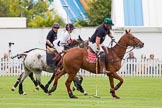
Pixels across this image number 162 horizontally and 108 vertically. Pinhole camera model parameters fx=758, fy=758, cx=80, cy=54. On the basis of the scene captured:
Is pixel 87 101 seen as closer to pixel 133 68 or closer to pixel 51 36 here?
pixel 51 36

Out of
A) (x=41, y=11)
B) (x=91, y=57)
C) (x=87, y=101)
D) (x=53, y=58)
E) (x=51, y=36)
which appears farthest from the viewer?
(x=41, y=11)

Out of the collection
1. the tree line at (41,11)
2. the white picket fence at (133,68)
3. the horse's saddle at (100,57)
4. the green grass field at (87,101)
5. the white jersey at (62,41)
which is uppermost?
the tree line at (41,11)

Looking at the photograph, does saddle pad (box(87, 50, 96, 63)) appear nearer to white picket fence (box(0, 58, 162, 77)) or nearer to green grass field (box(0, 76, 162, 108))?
green grass field (box(0, 76, 162, 108))

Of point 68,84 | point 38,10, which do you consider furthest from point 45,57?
point 38,10

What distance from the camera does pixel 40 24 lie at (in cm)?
8100

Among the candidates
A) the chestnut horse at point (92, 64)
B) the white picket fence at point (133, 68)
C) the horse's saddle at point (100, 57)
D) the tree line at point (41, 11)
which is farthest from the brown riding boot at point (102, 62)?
the tree line at point (41, 11)

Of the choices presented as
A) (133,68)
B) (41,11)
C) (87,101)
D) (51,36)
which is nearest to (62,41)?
(51,36)

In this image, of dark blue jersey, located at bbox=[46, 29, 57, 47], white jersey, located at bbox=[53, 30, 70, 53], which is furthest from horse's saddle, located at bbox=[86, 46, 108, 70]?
dark blue jersey, located at bbox=[46, 29, 57, 47]

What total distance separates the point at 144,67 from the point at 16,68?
25.8 feet

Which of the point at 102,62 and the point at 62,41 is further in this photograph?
the point at 62,41

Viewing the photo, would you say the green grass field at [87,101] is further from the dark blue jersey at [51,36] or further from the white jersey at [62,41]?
the dark blue jersey at [51,36]

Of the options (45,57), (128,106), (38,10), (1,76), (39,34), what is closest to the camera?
(128,106)

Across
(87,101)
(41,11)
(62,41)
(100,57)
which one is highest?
(41,11)

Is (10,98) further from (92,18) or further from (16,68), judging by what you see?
(92,18)
